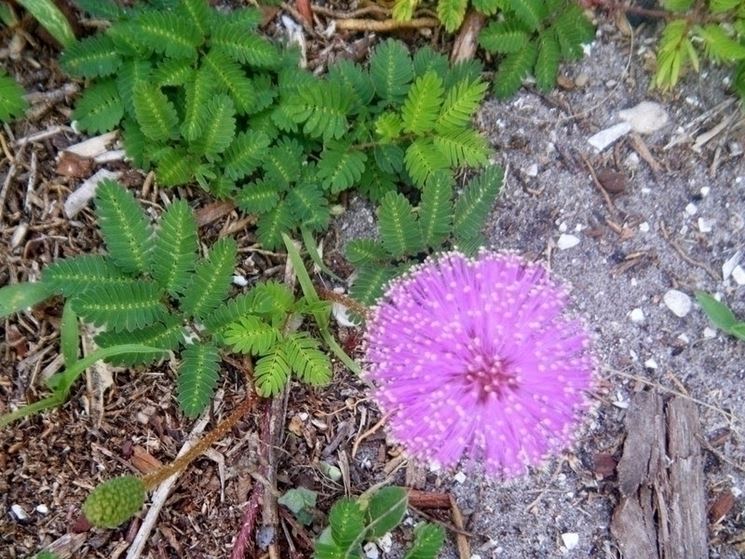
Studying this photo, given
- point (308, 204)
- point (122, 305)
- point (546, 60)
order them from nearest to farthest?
point (122, 305)
point (308, 204)
point (546, 60)

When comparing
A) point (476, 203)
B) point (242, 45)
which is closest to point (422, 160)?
point (476, 203)

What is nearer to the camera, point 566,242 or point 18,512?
point 18,512

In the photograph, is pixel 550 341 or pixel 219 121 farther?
pixel 219 121

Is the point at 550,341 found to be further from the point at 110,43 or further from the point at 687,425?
the point at 110,43

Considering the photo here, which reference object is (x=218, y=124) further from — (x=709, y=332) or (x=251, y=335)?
(x=709, y=332)

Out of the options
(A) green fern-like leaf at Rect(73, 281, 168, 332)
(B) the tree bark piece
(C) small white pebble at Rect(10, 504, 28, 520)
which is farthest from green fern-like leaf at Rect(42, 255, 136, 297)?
(B) the tree bark piece

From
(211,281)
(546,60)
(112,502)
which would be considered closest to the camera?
(112,502)

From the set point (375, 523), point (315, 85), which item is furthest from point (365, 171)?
point (375, 523)
